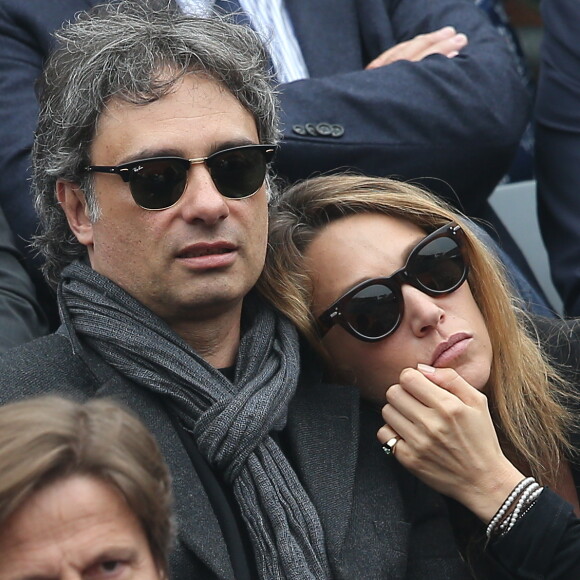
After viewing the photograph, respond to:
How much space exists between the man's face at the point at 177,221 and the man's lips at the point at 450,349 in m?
0.48

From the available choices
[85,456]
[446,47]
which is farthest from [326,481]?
[446,47]

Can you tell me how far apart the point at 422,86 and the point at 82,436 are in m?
1.94

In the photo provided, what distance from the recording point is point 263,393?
8.23ft

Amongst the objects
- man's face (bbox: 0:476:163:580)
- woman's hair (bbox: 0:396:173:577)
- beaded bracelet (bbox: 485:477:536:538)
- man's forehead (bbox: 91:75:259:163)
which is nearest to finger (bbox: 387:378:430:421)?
beaded bracelet (bbox: 485:477:536:538)

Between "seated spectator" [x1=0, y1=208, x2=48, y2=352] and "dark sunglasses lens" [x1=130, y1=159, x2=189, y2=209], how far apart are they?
52 centimetres

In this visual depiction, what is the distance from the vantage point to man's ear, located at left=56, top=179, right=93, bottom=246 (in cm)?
269

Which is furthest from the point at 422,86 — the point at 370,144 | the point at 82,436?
the point at 82,436

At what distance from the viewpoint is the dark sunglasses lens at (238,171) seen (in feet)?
8.39

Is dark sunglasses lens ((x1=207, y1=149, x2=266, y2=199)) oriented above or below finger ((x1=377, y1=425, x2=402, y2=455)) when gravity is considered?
above

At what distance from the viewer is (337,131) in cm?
327

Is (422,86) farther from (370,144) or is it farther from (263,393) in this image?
(263,393)

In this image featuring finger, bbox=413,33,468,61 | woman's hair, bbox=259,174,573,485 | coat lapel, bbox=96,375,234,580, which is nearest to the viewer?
coat lapel, bbox=96,375,234,580

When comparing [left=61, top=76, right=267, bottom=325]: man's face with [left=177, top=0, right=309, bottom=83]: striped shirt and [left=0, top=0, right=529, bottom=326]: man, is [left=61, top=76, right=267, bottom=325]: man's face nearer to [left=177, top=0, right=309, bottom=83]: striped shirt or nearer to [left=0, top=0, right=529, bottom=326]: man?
[left=0, top=0, right=529, bottom=326]: man

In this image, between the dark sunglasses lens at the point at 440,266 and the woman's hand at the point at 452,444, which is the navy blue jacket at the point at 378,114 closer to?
the dark sunglasses lens at the point at 440,266
